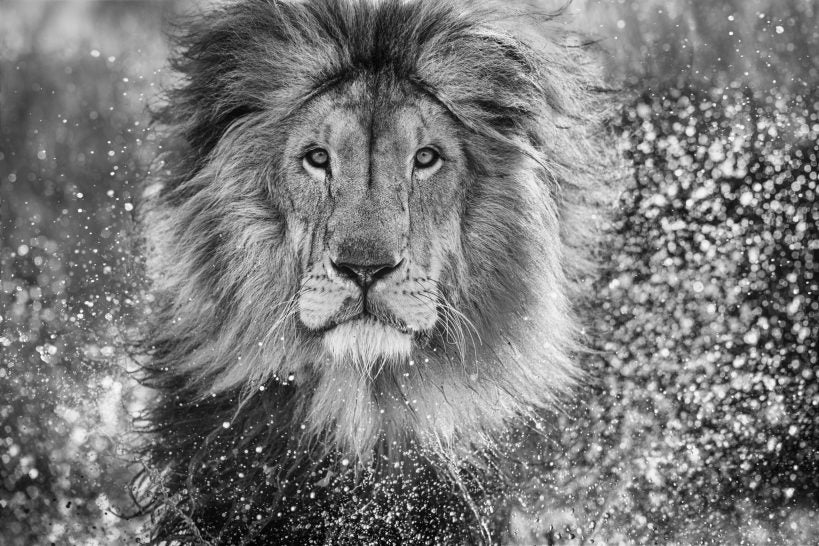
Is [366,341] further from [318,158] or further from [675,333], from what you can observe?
[675,333]

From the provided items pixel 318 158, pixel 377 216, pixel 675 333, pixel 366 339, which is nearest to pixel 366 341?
pixel 366 339

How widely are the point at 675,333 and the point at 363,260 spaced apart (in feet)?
4.01

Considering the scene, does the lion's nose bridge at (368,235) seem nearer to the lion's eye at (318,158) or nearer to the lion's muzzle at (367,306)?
the lion's muzzle at (367,306)

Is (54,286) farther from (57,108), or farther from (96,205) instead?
(57,108)

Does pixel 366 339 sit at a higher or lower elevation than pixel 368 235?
lower

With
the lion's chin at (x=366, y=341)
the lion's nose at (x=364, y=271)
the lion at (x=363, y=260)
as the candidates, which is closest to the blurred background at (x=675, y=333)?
the lion at (x=363, y=260)

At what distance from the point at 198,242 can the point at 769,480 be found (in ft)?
6.21

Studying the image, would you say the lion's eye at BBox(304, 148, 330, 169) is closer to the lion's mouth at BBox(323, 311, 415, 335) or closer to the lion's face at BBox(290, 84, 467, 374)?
the lion's face at BBox(290, 84, 467, 374)

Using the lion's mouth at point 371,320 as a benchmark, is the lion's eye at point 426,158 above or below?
above

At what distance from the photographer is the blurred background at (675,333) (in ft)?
10.2

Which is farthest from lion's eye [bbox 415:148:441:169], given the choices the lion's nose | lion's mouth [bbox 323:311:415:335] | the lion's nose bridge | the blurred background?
the blurred background

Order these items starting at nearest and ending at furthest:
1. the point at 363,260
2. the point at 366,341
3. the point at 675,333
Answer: the point at 363,260
the point at 366,341
the point at 675,333

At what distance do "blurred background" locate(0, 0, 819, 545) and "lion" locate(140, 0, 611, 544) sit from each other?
0.20 metres

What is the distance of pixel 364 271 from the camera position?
2398 mm
